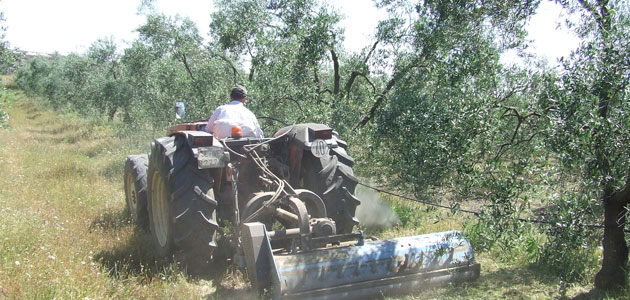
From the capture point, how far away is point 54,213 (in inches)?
247

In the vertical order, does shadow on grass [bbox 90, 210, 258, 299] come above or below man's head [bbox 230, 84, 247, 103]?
below

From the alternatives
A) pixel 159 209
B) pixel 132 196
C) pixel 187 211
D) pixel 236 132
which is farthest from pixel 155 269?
pixel 132 196

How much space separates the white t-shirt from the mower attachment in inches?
57.7

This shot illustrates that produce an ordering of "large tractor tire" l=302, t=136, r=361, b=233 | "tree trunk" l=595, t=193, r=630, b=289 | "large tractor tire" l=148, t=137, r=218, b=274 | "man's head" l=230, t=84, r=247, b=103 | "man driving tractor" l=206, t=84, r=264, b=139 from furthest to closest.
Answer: "man's head" l=230, t=84, r=247, b=103
"man driving tractor" l=206, t=84, r=264, b=139
"large tractor tire" l=302, t=136, r=361, b=233
"large tractor tire" l=148, t=137, r=218, b=274
"tree trunk" l=595, t=193, r=630, b=289

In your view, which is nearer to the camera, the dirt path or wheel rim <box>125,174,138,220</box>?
the dirt path

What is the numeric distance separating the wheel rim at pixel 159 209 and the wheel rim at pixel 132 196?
994 millimetres

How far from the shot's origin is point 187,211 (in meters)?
4.17

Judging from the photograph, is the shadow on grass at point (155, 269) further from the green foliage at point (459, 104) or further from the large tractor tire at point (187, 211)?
the green foliage at point (459, 104)

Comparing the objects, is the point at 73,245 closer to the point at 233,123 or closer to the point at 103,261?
the point at 103,261

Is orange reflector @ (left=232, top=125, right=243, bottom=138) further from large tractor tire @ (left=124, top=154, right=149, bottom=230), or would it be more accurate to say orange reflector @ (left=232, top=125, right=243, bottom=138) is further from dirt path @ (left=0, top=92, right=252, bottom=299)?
large tractor tire @ (left=124, top=154, right=149, bottom=230)

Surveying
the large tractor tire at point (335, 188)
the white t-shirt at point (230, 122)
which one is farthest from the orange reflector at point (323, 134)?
the white t-shirt at point (230, 122)

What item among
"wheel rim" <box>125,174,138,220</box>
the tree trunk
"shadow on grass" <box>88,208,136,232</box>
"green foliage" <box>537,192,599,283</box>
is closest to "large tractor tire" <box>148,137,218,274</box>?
"shadow on grass" <box>88,208,136,232</box>

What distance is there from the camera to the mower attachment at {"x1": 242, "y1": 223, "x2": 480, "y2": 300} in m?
3.60

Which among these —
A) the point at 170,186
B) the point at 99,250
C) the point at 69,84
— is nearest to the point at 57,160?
the point at 99,250
